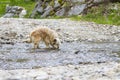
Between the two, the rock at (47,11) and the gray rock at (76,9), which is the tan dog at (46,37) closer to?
the gray rock at (76,9)

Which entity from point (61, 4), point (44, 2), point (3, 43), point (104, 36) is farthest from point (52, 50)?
point (44, 2)

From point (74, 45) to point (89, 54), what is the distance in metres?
4.19

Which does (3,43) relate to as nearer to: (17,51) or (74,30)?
(17,51)

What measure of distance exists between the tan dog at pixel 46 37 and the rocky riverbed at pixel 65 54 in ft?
1.43

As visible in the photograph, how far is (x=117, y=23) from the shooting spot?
33.8m

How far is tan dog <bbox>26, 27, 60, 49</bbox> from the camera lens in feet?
70.7

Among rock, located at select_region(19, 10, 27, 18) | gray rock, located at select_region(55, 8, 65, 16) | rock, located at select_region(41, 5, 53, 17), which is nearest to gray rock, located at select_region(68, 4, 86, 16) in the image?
gray rock, located at select_region(55, 8, 65, 16)

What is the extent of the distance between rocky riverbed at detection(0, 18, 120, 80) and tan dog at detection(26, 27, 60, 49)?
0.44 metres

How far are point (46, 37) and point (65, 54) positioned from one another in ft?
7.78

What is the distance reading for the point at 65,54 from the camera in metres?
19.8

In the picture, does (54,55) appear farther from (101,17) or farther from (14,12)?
(14,12)

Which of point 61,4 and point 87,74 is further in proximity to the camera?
point 61,4

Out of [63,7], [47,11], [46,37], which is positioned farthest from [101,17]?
[46,37]

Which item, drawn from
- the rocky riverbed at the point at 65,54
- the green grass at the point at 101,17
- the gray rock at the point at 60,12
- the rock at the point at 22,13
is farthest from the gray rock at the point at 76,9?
the rock at the point at 22,13
